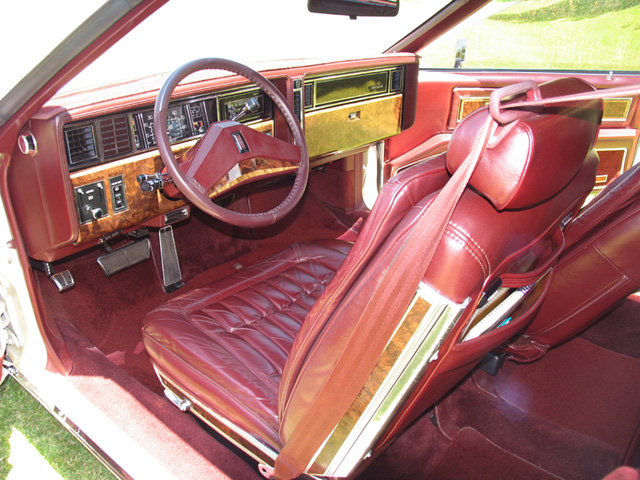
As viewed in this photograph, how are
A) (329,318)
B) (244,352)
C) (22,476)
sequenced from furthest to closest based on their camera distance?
1. (22,476)
2. (244,352)
3. (329,318)

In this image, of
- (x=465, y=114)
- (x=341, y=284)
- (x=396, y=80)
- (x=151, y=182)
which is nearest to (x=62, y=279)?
(x=151, y=182)

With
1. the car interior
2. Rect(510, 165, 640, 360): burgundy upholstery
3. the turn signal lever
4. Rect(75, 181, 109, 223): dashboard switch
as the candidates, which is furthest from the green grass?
Rect(510, 165, 640, 360): burgundy upholstery

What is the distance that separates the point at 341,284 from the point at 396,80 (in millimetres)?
1962

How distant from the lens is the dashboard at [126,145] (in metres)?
1.38

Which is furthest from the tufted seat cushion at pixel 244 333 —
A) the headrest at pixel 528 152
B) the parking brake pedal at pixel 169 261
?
the headrest at pixel 528 152

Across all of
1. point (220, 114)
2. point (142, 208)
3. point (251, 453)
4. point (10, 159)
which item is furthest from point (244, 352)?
point (220, 114)

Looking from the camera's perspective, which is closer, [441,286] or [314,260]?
[441,286]

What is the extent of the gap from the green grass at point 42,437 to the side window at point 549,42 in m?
2.63

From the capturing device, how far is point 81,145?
1492 millimetres

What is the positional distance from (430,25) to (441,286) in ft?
7.82

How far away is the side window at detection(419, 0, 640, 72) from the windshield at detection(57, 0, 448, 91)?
0.36 meters

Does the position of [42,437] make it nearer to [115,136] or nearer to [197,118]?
[115,136]

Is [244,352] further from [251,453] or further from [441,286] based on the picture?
[441,286]

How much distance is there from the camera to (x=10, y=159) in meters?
1.28
